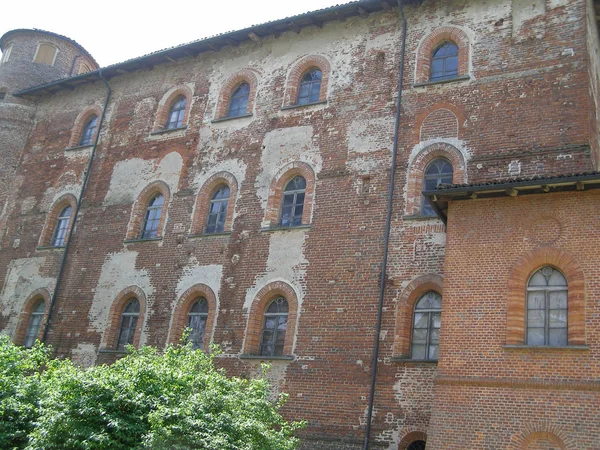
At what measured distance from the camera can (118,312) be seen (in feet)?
61.8

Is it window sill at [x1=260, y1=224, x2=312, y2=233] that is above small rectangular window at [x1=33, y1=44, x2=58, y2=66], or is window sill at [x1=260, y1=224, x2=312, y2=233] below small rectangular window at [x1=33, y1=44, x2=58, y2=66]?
below

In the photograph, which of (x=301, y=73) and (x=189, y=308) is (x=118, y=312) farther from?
(x=301, y=73)

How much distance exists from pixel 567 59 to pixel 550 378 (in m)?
7.79

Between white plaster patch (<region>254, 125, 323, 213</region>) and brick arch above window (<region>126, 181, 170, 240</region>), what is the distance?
326 cm

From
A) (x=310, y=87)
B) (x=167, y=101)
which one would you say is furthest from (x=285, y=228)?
(x=167, y=101)

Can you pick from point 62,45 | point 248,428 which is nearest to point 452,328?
point 248,428

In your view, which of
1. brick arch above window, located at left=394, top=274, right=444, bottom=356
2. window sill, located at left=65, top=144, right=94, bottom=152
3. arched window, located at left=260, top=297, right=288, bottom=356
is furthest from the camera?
window sill, located at left=65, top=144, right=94, bottom=152

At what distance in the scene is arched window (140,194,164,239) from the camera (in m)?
19.5

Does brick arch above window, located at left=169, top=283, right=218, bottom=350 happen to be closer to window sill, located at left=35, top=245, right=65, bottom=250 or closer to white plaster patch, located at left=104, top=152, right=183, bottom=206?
white plaster patch, located at left=104, top=152, right=183, bottom=206

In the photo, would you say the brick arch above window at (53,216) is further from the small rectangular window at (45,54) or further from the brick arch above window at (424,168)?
the brick arch above window at (424,168)

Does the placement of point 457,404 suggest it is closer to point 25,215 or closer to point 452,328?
point 452,328

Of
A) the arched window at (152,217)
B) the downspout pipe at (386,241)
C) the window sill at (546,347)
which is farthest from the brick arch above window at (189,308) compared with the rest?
the window sill at (546,347)

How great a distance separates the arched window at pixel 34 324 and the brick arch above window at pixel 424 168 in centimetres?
1238

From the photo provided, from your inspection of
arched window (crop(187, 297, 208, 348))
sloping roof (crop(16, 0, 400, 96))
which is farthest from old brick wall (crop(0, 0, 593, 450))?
arched window (crop(187, 297, 208, 348))
